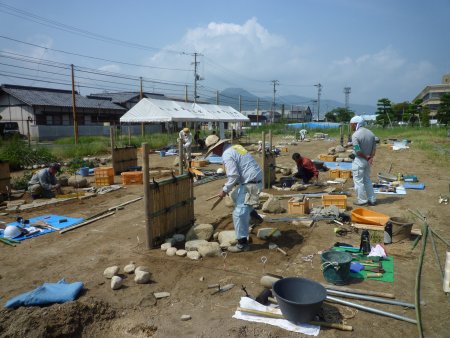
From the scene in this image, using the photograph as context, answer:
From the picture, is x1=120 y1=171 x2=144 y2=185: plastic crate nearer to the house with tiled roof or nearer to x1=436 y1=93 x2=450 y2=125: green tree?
the house with tiled roof

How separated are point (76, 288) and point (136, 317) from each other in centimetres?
93

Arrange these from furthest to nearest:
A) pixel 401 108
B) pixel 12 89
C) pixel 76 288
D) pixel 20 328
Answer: pixel 401 108 → pixel 12 89 → pixel 76 288 → pixel 20 328

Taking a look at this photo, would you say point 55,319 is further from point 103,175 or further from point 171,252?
point 103,175

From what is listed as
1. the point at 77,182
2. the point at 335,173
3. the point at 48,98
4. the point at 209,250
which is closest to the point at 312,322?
the point at 209,250

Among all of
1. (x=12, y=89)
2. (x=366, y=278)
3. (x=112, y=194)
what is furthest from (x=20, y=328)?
(x=12, y=89)

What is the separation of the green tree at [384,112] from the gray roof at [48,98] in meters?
32.9

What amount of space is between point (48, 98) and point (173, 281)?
31.7 meters

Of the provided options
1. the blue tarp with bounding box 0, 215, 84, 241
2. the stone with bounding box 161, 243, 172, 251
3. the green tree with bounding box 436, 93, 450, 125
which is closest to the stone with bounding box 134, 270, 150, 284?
the stone with bounding box 161, 243, 172, 251

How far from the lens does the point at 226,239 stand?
5773mm

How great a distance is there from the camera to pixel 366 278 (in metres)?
4.51

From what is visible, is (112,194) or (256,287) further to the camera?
(112,194)

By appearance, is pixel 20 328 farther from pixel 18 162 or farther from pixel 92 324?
pixel 18 162

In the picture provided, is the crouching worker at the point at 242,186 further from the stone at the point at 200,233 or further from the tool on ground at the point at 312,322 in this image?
the tool on ground at the point at 312,322

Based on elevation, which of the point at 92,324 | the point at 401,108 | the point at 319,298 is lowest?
the point at 92,324
